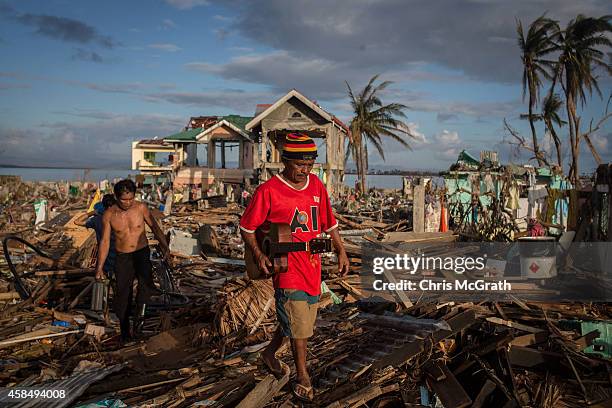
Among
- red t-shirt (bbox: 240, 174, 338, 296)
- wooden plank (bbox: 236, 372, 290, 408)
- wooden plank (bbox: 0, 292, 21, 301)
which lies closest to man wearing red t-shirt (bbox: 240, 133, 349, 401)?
red t-shirt (bbox: 240, 174, 338, 296)

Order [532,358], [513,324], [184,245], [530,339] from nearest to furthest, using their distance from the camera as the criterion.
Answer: [532,358], [530,339], [513,324], [184,245]

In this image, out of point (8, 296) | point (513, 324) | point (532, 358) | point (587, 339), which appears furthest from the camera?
point (8, 296)

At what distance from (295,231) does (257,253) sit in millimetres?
352

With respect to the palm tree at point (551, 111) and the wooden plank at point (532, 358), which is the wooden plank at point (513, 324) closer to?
the wooden plank at point (532, 358)

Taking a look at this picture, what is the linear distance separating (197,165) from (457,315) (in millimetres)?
31968

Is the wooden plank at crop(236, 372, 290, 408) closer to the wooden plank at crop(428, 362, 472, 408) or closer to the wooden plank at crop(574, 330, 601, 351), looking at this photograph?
the wooden plank at crop(428, 362, 472, 408)

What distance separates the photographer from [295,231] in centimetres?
437

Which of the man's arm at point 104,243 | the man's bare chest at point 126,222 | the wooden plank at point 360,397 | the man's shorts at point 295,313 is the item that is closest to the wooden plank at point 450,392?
the wooden plank at point 360,397

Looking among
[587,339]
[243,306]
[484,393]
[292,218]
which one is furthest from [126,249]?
[587,339]

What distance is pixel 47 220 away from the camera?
59.8ft

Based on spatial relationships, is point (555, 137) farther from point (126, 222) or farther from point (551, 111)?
point (126, 222)

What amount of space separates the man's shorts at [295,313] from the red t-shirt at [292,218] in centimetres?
6

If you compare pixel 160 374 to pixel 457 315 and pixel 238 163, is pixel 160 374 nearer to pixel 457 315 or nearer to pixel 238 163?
pixel 457 315

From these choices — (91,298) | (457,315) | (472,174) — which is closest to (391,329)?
(457,315)
